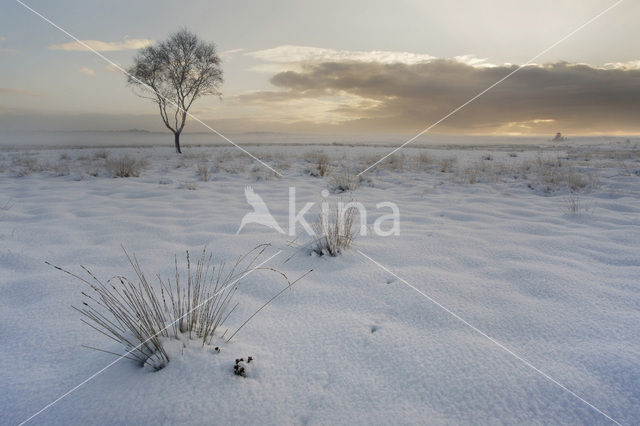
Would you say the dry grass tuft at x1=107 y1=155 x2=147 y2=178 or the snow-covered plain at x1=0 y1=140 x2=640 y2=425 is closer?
the snow-covered plain at x1=0 y1=140 x2=640 y2=425

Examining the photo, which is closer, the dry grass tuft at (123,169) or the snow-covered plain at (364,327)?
the snow-covered plain at (364,327)

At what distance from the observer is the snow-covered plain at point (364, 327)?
155cm

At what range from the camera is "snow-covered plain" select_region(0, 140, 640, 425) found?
1.55 metres

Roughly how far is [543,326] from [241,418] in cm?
198

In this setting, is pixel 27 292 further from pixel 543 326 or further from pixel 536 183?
pixel 536 183

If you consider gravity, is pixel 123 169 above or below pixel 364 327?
above

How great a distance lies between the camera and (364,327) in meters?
2.25

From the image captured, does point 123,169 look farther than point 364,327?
Yes

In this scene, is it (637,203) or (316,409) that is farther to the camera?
(637,203)

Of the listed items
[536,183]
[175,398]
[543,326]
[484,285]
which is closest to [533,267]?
[484,285]

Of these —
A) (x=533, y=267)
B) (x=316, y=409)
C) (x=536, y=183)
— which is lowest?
(x=316, y=409)

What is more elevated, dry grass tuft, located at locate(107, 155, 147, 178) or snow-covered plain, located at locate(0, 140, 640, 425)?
dry grass tuft, located at locate(107, 155, 147, 178)

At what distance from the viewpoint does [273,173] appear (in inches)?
411

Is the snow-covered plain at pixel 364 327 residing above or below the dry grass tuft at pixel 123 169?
below
